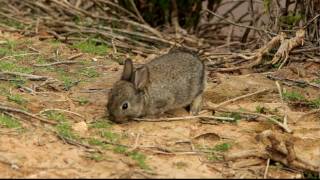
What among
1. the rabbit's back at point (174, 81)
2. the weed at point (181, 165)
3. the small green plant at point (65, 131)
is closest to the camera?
the weed at point (181, 165)

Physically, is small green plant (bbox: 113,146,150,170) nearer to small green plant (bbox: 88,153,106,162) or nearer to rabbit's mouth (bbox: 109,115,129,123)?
small green plant (bbox: 88,153,106,162)

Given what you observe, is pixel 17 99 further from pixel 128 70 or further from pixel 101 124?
pixel 128 70

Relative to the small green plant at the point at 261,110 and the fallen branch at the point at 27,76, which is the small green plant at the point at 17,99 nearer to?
the fallen branch at the point at 27,76

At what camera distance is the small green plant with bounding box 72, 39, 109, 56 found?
26.0 ft

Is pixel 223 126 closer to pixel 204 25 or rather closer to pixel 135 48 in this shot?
pixel 135 48

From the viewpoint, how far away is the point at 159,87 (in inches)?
227

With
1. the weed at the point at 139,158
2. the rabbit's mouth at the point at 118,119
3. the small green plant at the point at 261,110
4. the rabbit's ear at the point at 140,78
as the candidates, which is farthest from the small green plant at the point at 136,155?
the small green plant at the point at 261,110

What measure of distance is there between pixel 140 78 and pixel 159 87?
0.26m

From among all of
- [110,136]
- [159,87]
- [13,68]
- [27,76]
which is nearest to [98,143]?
[110,136]

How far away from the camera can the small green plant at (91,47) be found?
791 centimetres

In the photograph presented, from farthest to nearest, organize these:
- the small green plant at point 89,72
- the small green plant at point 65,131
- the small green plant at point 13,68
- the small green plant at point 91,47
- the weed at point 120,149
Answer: the small green plant at point 91,47, the small green plant at point 89,72, the small green plant at point 13,68, the small green plant at point 65,131, the weed at point 120,149

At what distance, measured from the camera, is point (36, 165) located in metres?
4.27

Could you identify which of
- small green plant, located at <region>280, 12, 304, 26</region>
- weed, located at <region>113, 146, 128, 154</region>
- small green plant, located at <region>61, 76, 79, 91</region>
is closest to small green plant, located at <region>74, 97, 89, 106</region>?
small green plant, located at <region>61, 76, 79, 91</region>

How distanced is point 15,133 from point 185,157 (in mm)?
1287
